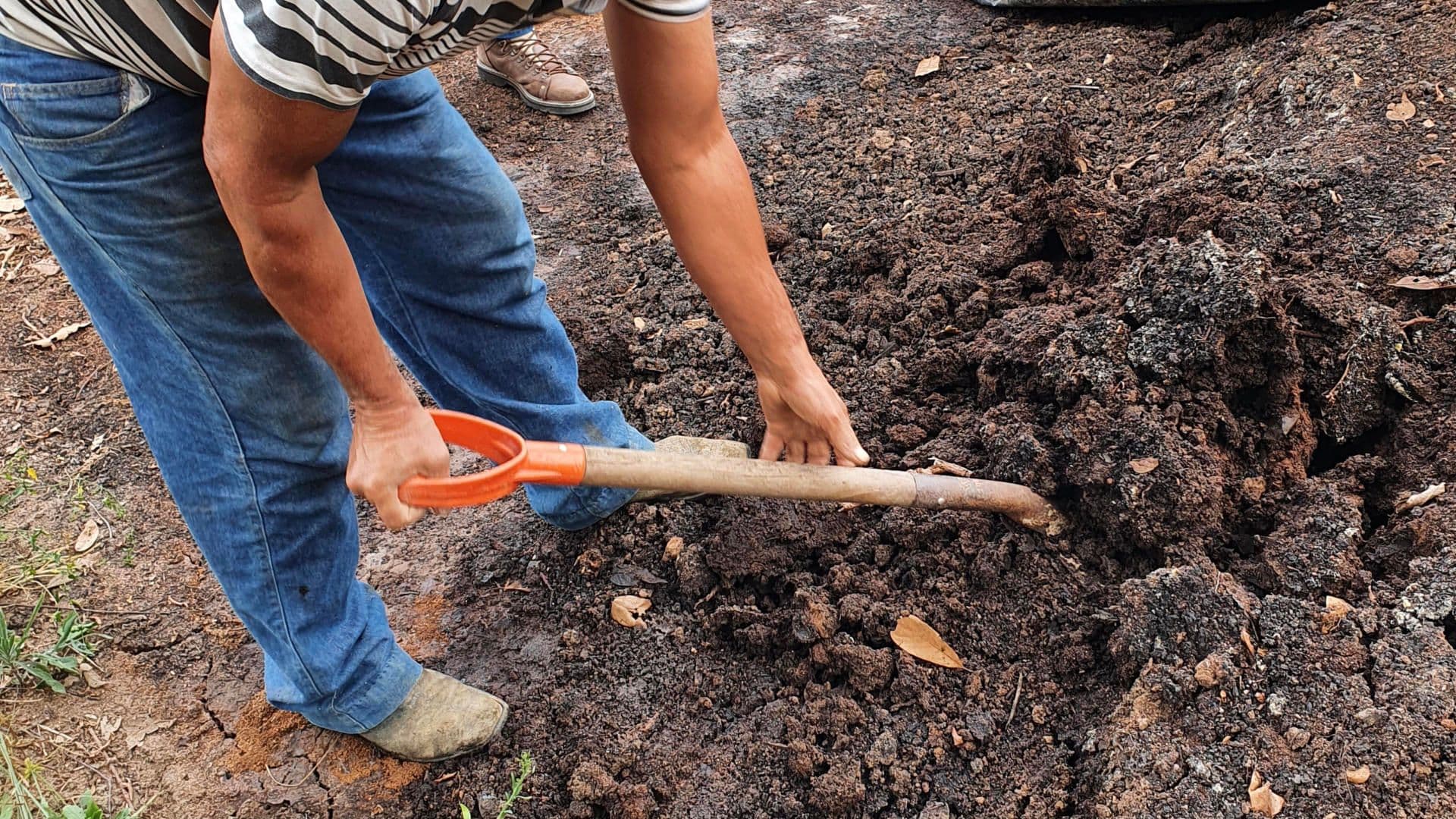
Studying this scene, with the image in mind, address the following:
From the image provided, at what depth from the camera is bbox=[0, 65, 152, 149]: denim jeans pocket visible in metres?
1.53

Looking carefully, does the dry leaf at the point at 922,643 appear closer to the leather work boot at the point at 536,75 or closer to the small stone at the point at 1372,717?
the small stone at the point at 1372,717

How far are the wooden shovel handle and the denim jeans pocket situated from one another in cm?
92

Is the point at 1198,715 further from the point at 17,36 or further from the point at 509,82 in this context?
the point at 509,82

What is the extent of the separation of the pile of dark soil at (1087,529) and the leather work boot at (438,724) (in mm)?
A: 68

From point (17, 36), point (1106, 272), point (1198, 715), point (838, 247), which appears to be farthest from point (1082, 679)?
point (17, 36)

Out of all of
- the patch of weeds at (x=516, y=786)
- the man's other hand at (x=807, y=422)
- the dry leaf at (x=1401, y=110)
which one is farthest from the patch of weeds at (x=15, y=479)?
the dry leaf at (x=1401, y=110)

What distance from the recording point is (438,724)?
7.53 ft

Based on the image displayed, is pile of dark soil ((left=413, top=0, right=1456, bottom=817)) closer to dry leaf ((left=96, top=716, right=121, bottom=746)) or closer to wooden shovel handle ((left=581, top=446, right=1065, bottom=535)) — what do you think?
wooden shovel handle ((left=581, top=446, right=1065, bottom=535))

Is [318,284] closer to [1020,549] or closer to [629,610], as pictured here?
[629,610]

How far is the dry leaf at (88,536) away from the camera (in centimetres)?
290

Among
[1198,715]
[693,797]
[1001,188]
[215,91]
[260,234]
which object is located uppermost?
[215,91]

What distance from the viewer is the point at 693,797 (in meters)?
2.15

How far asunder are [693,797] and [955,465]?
100 cm

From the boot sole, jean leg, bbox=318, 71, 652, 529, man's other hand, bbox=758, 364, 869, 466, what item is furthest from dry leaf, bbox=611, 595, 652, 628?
the boot sole
